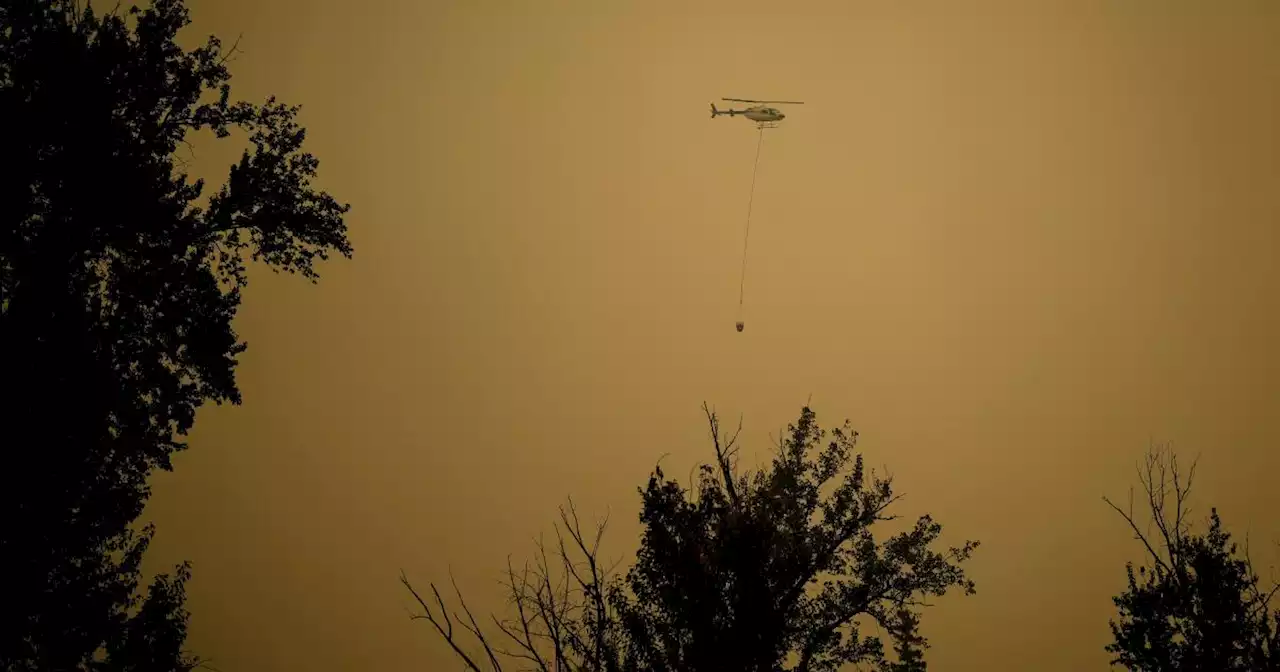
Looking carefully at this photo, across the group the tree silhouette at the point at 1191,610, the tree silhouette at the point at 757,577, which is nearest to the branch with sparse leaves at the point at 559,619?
the tree silhouette at the point at 757,577

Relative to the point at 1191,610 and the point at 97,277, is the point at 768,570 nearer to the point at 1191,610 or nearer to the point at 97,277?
the point at 1191,610

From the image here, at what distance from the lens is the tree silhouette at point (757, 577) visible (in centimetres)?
1080

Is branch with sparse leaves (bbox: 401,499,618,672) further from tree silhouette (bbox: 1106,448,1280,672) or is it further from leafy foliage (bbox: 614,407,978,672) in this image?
tree silhouette (bbox: 1106,448,1280,672)

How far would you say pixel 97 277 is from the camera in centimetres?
873

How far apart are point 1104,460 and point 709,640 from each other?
457 ft

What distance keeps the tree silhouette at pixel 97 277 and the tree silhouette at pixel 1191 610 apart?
47.0 ft

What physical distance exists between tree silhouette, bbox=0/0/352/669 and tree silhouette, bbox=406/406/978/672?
5324 millimetres

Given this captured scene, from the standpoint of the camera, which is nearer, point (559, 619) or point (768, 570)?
point (559, 619)

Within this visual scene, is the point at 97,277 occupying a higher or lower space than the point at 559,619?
higher

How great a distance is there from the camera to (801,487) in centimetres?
1290

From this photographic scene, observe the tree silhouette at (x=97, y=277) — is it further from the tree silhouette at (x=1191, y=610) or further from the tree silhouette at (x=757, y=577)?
the tree silhouette at (x=1191, y=610)

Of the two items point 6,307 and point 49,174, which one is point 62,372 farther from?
point 49,174

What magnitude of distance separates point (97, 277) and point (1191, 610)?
58.3 feet

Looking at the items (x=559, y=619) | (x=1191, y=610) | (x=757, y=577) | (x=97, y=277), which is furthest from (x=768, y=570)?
(x=97, y=277)
